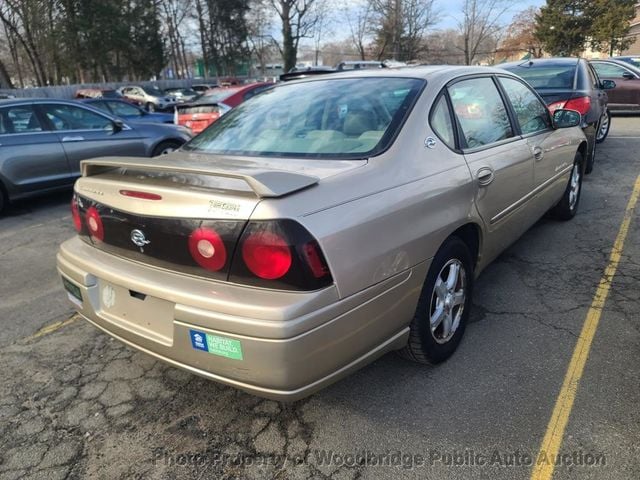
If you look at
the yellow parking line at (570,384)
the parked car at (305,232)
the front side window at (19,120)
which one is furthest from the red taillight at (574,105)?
the front side window at (19,120)

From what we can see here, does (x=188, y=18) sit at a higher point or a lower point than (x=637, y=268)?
higher

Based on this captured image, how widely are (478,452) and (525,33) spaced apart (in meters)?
66.7

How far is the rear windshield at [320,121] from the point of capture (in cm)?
253

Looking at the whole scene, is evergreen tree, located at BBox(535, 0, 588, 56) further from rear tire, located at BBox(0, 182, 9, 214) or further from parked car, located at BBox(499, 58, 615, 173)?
rear tire, located at BBox(0, 182, 9, 214)

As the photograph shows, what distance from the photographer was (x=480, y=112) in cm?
321

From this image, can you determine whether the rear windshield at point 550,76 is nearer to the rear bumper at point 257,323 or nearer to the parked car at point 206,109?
the parked car at point 206,109

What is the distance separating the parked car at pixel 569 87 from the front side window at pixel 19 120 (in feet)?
21.7

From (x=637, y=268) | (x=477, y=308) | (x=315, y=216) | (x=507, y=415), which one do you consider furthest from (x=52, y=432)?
(x=637, y=268)

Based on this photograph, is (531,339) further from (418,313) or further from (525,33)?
(525,33)

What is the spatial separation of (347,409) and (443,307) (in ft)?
2.46

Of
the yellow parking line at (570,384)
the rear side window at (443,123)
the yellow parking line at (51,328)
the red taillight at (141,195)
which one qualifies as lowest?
the yellow parking line at (570,384)

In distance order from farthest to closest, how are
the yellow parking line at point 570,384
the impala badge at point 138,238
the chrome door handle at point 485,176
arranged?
the chrome door handle at point 485,176 → the impala badge at point 138,238 → the yellow parking line at point 570,384

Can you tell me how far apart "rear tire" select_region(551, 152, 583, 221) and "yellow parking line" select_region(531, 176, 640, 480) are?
0.86m

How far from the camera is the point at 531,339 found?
9.77 ft
